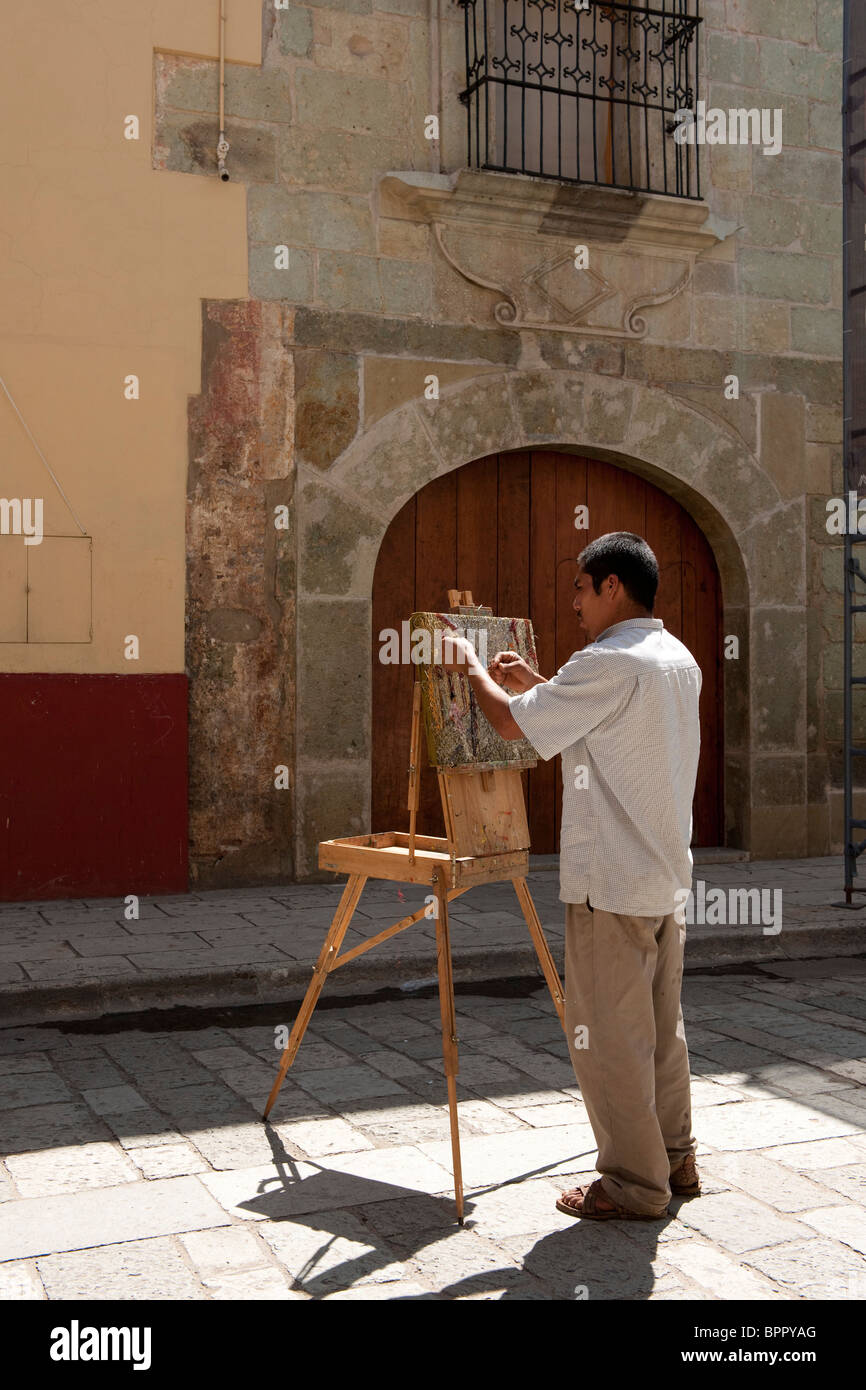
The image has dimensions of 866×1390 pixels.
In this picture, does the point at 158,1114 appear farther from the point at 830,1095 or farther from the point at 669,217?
the point at 669,217

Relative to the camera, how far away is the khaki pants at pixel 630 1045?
11.2ft

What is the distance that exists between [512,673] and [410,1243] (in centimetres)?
155

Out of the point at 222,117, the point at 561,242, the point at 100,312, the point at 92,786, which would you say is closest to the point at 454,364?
the point at 561,242

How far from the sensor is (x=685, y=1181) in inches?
142

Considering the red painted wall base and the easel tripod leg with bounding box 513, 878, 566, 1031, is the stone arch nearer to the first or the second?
the red painted wall base

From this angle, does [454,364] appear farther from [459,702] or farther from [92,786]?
[459,702]

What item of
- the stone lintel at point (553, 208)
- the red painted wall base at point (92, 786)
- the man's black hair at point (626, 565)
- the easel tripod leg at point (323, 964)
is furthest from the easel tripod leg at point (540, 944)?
the stone lintel at point (553, 208)

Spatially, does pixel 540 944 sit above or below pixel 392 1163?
above

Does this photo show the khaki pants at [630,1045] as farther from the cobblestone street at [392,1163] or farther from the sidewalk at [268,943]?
the sidewalk at [268,943]

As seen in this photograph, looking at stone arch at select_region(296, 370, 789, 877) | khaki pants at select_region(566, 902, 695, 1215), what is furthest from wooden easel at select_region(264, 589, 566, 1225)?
stone arch at select_region(296, 370, 789, 877)

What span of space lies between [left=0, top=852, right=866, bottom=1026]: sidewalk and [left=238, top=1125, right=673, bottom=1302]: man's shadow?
2.09 m

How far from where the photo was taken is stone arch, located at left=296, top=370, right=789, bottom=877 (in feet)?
26.8

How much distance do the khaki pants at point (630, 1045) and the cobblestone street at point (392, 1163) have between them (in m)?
0.15

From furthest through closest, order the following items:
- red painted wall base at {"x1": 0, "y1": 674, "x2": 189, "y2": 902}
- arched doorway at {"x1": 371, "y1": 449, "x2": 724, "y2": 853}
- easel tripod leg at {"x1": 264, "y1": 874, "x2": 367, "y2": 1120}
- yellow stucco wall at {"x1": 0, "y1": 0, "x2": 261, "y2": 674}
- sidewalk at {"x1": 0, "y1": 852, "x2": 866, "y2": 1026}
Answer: arched doorway at {"x1": 371, "y1": 449, "x2": 724, "y2": 853} < yellow stucco wall at {"x1": 0, "y1": 0, "x2": 261, "y2": 674} < red painted wall base at {"x1": 0, "y1": 674, "x2": 189, "y2": 902} < sidewalk at {"x1": 0, "y1": 852, "x2": 866, "y2": 1026} < easel tripod leg at {"x1": 264, "y1": 874, "x2": 367, "y2": 1120}
